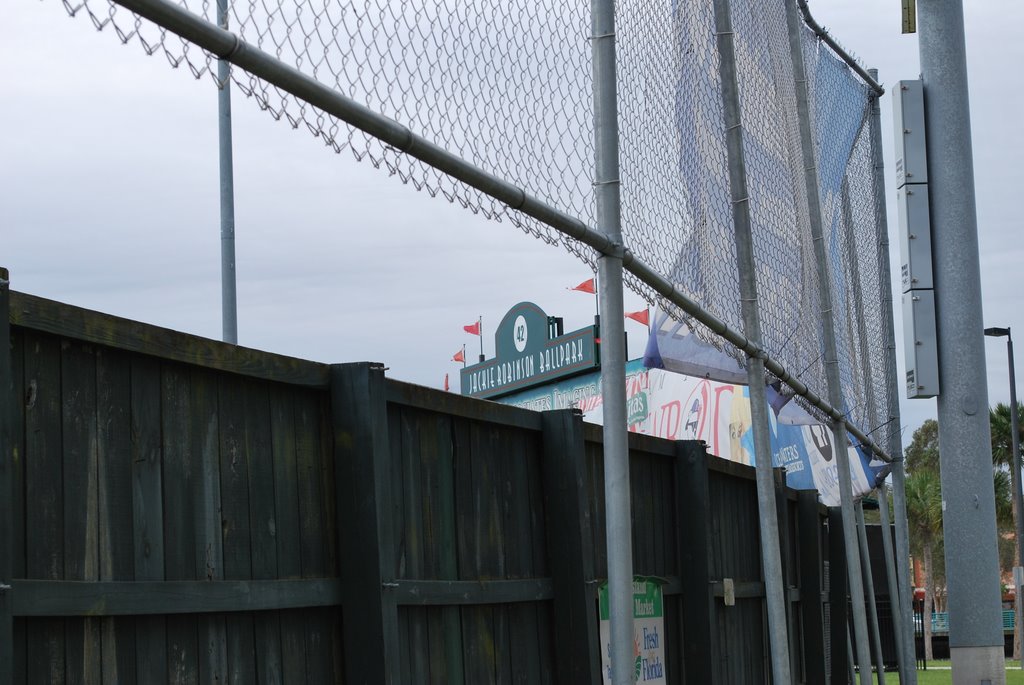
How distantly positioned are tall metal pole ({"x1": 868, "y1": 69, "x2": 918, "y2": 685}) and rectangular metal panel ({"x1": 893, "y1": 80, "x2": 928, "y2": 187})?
296cm

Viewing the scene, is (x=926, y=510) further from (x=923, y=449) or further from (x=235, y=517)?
(x=235, y=517)

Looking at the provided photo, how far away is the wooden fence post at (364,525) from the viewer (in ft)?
11.8

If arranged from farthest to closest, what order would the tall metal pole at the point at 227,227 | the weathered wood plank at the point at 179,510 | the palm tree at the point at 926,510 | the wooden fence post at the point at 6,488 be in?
the palm tree at the point at 926,510 → the tall metal pole at the point at 227,227 → the weathered wood plank at the point at 179,510 → the wooden fence post at the point at 6,488

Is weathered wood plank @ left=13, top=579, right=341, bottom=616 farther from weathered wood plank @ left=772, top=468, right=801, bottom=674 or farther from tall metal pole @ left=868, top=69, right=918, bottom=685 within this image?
tall metal pole @ left=868, top=69, right=918, bottom=685

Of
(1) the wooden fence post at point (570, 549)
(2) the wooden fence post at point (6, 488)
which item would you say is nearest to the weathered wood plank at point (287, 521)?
(2) the wooden fence post at point (6, 488)

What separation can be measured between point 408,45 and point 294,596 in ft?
4.60

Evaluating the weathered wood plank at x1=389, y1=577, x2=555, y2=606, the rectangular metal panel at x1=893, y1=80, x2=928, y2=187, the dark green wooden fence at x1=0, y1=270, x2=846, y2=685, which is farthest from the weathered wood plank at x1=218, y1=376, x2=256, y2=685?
the rectangular metal panel at x1=893, y1=80, x2=928, y2=187

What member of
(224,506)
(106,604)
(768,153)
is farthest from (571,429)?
(768,153)

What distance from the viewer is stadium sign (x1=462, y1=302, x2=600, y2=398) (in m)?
32.7

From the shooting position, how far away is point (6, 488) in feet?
8.57

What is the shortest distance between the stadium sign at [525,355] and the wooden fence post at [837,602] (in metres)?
22.0

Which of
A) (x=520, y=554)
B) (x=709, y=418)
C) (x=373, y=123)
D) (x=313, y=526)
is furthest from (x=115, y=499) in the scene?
(x=709, y=418)

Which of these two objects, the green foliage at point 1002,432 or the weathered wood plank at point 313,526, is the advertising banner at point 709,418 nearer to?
the weathered wood plank at point 313,526

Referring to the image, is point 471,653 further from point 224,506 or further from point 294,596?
point 224,506
